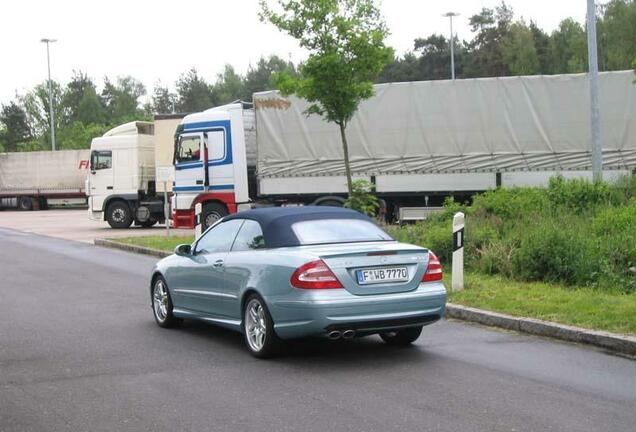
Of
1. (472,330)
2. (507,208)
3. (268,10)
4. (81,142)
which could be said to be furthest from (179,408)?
(81,142)

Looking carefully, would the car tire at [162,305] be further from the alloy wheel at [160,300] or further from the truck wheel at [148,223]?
the truck wheel at [148,223]

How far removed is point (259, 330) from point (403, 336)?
1503 mm

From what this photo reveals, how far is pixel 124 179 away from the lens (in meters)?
30.8

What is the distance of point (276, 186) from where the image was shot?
23.9 metres

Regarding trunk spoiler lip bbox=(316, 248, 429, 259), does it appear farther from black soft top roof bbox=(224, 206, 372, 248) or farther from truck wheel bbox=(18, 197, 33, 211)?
truck wheel bbox=(18, 197, 33, 211)

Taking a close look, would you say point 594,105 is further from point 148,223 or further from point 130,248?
point 148,223

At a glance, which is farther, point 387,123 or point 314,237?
point 387,123

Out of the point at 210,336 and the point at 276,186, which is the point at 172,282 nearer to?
the point at 210,336

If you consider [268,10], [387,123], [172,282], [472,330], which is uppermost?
[268,10]

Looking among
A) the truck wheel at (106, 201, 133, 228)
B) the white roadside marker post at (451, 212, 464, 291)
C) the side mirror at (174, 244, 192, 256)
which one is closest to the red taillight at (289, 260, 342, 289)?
the side mirror at (174, 244, 192, 256)

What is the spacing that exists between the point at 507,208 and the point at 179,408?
10.4 m

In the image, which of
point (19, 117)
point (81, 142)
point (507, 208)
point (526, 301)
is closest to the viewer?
point (526, 301)

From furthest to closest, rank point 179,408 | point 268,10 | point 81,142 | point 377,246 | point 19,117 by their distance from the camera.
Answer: point 19,117, point 81,142, point 268,10, point 377,246, point 179,408

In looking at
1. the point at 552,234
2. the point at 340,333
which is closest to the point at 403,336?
the point at 340,333
